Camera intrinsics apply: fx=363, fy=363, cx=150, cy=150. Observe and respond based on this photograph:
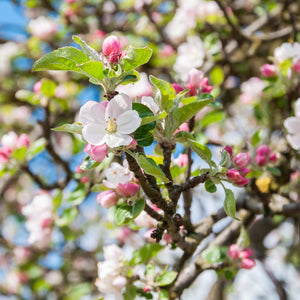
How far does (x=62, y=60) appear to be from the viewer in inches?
32.3

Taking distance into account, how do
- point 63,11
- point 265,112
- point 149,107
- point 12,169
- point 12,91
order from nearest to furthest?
1. point 149,107
2. point 12,169
3. point 265,112
4. point 63,11
5. point 12,91

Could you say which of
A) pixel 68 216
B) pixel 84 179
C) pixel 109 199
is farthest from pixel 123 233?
pixel 109 199

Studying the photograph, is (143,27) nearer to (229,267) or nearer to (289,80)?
(289,80)

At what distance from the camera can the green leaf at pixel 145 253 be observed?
1325mm

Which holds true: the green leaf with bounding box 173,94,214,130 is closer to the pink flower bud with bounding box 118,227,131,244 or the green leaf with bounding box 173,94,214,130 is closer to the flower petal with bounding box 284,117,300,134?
the flower petal with bounding box 284,117,300,134

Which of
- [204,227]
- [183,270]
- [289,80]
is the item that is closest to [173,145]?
[204,227]

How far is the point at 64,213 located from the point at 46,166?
184 cm

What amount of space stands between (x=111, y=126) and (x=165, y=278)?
684 millimetres

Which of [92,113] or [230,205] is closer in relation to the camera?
[92,113]

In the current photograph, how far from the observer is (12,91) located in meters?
3.12

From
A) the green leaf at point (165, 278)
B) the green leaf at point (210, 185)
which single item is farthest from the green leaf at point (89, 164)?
the green leaf at point (165, 278)

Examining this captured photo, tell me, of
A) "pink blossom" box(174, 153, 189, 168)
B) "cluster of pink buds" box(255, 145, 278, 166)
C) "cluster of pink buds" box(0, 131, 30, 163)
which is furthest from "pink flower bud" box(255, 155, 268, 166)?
"cluster of pink buds" box(0, 131, 30, 163)

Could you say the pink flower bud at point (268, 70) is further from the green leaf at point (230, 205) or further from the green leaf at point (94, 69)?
the green leaf at point (94, 69)

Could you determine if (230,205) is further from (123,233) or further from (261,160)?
(123,233)
